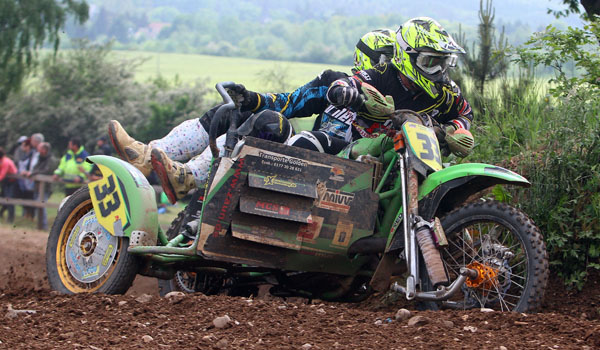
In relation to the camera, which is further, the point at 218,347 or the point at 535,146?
the point at 535,146

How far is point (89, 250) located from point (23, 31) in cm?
1648

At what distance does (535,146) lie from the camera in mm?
6762

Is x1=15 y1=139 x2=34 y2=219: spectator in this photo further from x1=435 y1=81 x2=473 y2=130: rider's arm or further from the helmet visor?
the helmet visor

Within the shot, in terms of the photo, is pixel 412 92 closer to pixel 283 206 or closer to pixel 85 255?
pixel 283 206

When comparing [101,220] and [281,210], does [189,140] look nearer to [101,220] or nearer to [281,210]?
[101,220]

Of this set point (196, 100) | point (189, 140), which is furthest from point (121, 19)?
point (189, 140)

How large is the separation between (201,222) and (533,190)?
239cm

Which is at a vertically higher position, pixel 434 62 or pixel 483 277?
pixel 434 62

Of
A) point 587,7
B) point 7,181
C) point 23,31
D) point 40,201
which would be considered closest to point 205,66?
point 23,31

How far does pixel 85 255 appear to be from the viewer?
5.90 metres

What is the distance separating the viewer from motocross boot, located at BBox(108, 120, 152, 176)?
19.9 feet

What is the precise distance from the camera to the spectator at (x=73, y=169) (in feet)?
49.4

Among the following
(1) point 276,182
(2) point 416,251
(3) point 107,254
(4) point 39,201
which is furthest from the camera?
(4) point 39,201

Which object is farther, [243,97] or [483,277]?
[243,97]
